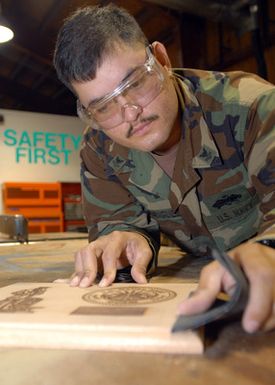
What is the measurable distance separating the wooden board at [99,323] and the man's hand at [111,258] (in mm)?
159

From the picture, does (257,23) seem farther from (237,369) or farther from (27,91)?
(27,91)

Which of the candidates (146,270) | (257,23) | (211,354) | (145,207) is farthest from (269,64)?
(211,354)

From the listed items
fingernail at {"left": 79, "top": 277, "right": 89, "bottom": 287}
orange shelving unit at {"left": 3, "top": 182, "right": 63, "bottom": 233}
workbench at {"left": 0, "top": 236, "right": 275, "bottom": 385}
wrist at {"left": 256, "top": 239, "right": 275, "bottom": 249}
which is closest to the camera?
workbench at {"left": 0, "top": 236, "right": 275, "bottom": 385}

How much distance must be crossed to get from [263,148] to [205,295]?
1.64ft

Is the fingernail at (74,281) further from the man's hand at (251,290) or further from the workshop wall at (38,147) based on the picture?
the workshop wall at (38,147)

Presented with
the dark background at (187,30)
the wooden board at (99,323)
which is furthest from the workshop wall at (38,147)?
the wooden board at (99,323)

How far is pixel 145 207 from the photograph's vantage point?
1.35 metres

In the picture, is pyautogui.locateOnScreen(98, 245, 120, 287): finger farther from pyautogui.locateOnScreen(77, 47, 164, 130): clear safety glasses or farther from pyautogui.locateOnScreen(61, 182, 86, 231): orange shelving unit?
pyautogui.locateOnScreen(61, 182, 86, 231): orange shelving unit

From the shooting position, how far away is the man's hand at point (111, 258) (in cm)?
89

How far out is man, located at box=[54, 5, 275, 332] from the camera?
974mm

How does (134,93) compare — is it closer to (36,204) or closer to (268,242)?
(268,242)

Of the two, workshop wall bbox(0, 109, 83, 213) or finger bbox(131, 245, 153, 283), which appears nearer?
finger bbox(131, 245, 153, 283)

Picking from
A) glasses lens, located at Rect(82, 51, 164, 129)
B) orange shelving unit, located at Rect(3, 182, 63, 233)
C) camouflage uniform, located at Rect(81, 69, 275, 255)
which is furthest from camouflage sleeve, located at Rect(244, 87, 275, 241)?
orange shelving unit, located at Rect(3, 182, 63, 233)

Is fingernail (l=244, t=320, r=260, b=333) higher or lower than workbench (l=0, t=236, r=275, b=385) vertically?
higher
